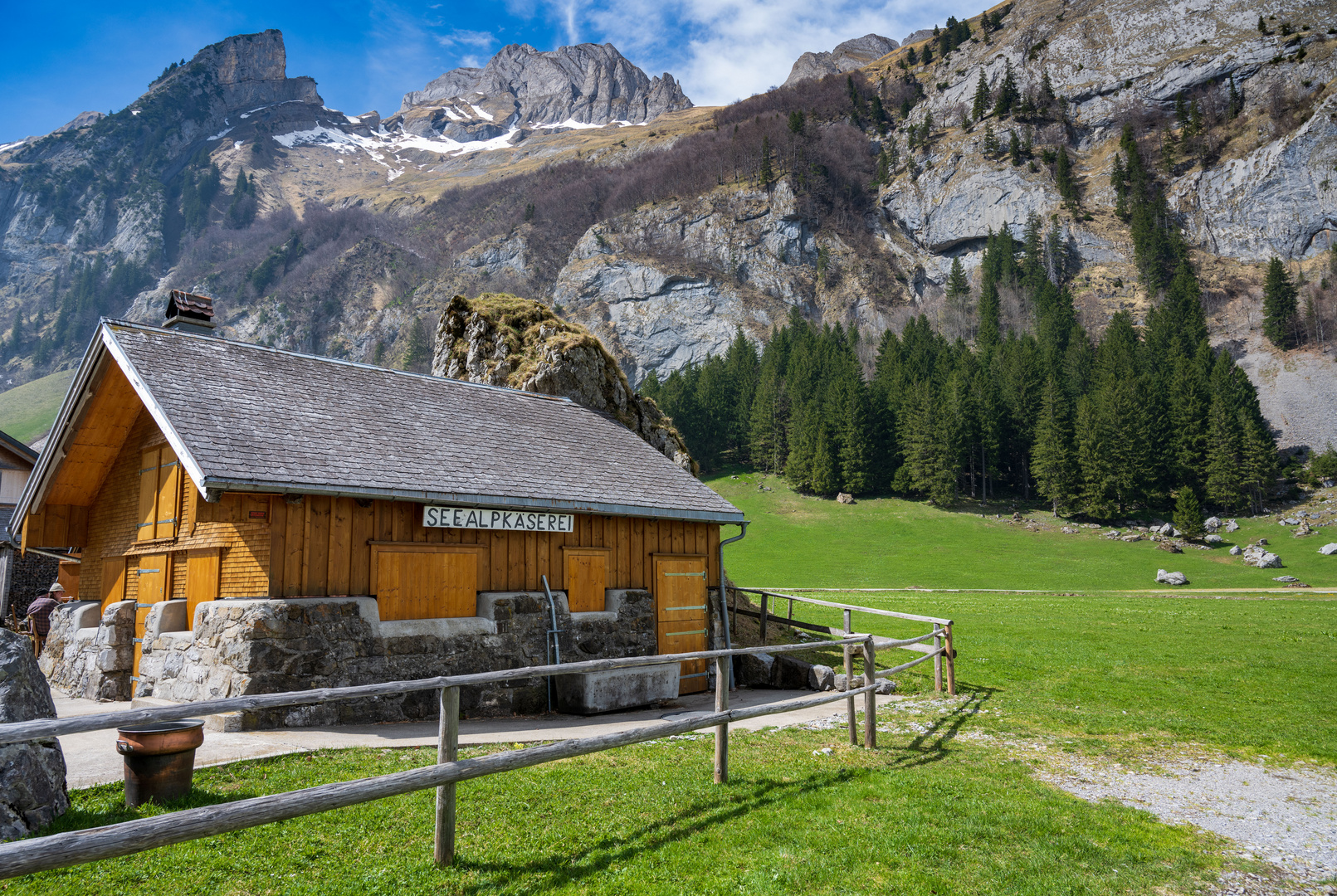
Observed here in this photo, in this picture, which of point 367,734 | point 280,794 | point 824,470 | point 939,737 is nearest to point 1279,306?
point 824,470

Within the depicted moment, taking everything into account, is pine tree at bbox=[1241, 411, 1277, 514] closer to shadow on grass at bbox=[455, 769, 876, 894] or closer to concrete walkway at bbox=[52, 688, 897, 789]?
concrete walkway at bbox=[52, 688, 897, 789]

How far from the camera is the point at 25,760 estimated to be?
558cm

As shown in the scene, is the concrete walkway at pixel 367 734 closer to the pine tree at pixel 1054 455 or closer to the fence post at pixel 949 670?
the fence post at pixel 949 670

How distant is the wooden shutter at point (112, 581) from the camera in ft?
49.0

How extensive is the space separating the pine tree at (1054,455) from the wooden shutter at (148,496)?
217 feet

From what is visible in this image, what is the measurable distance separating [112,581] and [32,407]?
136633mm

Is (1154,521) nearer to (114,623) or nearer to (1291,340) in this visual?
(1291,340)

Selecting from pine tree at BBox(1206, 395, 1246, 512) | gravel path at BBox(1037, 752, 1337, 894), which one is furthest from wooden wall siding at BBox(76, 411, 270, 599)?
pine tree at BBox(1206, 395, 1246, 512)

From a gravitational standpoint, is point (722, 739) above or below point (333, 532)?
below

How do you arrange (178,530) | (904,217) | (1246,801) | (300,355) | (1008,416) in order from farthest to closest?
(904,217) < (1008,416) < (300,355) < (178,530) < (1246,801)

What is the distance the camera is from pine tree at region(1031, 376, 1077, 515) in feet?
211

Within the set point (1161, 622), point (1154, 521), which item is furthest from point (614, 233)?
point (1161, 622)

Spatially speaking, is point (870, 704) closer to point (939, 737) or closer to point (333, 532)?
point (939, 737)

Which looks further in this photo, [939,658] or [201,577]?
[939,658]
